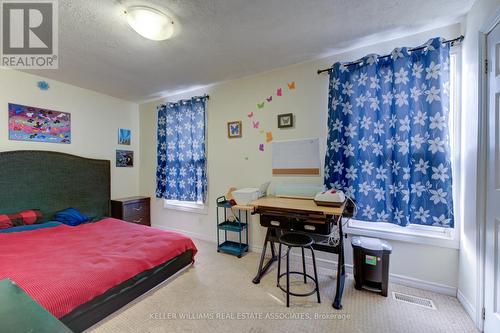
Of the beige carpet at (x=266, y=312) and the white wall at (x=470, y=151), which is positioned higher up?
the white wall at (x=470, y=151)

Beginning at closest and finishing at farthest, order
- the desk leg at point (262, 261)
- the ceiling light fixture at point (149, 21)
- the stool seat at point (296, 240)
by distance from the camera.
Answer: the ceiling light fixture at point (149, 21) → the stool seat at point (296, 240) → the desk leg at point (262, 261)

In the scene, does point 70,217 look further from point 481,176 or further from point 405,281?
point 481,176

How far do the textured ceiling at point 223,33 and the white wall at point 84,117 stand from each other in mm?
309

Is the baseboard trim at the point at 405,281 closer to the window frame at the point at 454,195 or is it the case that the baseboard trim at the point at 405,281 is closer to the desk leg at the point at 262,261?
the desk leg at the point at 262,261

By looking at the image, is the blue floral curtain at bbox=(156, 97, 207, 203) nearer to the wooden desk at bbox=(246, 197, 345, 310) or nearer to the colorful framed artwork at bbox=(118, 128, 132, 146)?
the colorful framed artwork at bbox=(118, 128, 132, 146)

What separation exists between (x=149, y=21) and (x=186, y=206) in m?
→ 2.80

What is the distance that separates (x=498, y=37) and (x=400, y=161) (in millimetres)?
1092

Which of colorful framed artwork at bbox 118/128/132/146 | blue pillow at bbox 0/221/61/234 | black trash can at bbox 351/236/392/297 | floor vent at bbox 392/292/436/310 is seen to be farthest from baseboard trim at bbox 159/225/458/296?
colorful framed artwork at bbox 118/128/132/146

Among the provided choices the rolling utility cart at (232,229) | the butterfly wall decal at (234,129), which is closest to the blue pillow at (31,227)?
the rolling utility cart at (232,229)

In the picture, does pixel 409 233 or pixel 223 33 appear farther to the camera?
pixel 409 233

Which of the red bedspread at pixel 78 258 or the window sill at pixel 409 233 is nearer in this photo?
the red bedspread at pixel 78 258

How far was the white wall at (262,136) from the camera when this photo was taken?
7.11 feet

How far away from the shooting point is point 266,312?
6.14ft
